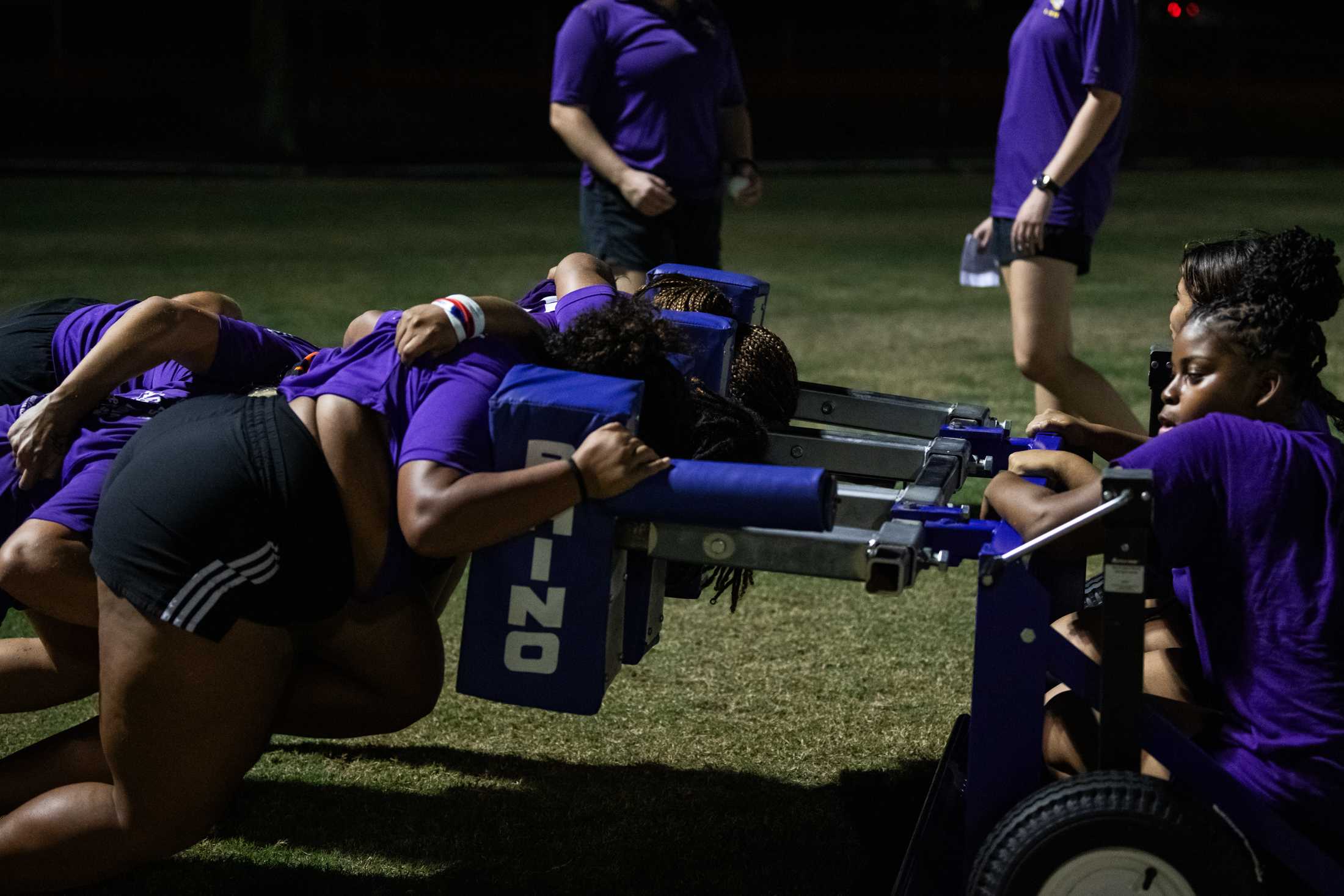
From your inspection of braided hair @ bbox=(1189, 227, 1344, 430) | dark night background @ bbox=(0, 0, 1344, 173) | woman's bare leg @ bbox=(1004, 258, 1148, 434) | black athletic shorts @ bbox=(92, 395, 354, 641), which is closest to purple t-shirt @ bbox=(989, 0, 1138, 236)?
woman's bare leg @ bbox=(1004, 258, 1148, 434)

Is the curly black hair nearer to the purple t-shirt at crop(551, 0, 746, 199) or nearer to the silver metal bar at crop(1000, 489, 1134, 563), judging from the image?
the silver metal bar at crop(1000, 489, 1134, 563)

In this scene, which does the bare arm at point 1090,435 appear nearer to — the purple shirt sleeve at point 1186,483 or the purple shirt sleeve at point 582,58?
the purple shirt sleeve at point 1186,483

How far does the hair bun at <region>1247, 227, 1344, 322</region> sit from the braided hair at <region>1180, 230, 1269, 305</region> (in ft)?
0.16

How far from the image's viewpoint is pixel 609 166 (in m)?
5.40

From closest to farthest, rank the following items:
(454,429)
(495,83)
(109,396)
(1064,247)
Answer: (454,429), (109,396), (1064,247), (495,83)

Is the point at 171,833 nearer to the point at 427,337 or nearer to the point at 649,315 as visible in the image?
the point at 427,337

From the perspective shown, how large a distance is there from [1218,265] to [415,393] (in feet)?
5.20

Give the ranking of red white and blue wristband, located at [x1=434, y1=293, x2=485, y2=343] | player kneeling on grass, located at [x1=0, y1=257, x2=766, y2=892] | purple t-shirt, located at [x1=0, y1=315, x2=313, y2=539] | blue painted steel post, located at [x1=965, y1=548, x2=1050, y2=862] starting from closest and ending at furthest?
blue painted steel post, located at [x1=965, y1=548, x2=1050, y2=862] → player kneeling on grass, located at [x1=0, y1=257, x2=766, y2=892] → red white and blue wristband, located at [x1=434, y1=293, x2=485, y2=343] → purple t-shirt, located at [x1=0, y1=315, x2=313, y2=539]

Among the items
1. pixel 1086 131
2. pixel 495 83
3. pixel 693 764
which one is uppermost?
pixel 1086 131

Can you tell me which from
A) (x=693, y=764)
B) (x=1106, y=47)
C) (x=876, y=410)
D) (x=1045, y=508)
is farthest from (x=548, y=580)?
(x=1106, y=47)

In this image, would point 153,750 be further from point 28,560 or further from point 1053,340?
point 1053,340

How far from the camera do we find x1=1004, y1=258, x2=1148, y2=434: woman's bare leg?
15.6ft

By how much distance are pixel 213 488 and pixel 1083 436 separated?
1.75 m

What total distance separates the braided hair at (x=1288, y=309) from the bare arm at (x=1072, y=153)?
163 centimetres
